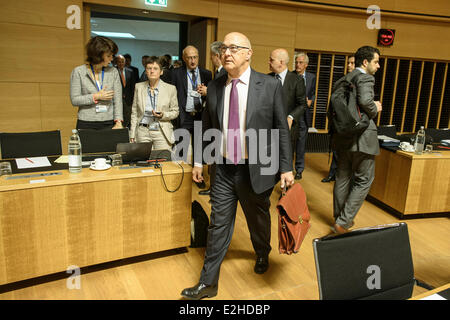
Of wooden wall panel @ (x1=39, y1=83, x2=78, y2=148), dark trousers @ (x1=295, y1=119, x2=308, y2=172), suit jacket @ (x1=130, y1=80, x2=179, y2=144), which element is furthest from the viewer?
dark trousers @ (x1=295, y1=119, x2=308, y2=172)

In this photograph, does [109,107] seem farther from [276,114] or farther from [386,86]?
[386,86]

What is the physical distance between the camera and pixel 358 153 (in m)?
3.37

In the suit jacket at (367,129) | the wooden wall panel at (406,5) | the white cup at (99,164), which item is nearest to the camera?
the white cup at (99,164)

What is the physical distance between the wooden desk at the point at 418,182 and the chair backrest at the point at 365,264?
8.67 ft

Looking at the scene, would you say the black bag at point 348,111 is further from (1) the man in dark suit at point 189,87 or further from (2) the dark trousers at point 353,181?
(1) the man in dark suit at point 189,87

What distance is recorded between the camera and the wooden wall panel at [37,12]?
15.4 feet

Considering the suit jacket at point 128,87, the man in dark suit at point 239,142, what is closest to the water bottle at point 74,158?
the man in dark suit at point 239,142

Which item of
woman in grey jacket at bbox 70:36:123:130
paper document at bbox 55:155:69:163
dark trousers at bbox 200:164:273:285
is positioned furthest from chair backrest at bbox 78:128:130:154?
dark trousers at bbox 200:164:273:285

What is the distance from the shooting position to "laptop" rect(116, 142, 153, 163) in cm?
275

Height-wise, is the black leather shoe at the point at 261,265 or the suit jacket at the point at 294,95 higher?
the suit jacket at the point at 294,95

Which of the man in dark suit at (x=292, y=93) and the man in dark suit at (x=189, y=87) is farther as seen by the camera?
the man in dark suit at (x=189, y=87)

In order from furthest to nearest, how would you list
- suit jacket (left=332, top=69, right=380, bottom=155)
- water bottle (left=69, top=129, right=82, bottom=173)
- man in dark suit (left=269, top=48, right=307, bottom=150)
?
man in dark suit (left=269, top=48, right=307, bottom=150)
suit jacket (left=332, top=69, right=380, bottom=155)
water bottle (left=69, top=129, right=82, bottom=173)

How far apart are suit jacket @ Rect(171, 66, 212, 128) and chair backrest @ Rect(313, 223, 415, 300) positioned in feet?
10.6

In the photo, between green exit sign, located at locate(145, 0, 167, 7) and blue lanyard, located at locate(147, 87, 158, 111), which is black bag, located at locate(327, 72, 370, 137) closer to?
blue lanyard, located at locate(147, 87, 158, 111)
